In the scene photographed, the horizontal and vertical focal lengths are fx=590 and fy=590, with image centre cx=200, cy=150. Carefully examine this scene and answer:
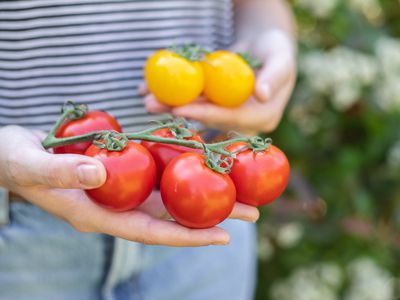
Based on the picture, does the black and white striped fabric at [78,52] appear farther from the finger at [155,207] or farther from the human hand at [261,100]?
the finger at [155,207]

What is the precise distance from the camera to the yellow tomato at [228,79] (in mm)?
1195

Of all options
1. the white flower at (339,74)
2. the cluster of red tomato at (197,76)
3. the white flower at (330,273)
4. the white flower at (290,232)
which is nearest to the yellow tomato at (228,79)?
→ the cluster of red tomato at (197,76)

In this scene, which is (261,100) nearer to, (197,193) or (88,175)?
(197,193)

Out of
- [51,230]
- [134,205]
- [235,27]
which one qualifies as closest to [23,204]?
[51,230]

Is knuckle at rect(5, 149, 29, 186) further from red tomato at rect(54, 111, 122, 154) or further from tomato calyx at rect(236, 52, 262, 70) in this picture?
tomato calyx at rect(236, 52, 262, 70)

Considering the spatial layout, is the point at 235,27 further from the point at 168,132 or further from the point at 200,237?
the point at 200,237

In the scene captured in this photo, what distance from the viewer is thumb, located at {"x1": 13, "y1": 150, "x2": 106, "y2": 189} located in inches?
31.0

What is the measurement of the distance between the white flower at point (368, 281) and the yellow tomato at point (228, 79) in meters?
1.07

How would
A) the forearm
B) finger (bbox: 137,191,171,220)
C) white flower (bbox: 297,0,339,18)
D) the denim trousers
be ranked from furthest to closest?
white flower (bbox: 297,0,339,18) < the forearm < the denim trousers < finger (bbox: 137,191,171,220)

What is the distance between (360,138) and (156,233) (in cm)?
141

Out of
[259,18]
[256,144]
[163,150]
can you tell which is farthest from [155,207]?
[259,18]

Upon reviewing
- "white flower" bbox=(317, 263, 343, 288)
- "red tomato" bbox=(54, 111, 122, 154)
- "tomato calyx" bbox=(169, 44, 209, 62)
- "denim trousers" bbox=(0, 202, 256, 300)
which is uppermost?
"tomato calyx" bbox=(169, 44, 209, 62)

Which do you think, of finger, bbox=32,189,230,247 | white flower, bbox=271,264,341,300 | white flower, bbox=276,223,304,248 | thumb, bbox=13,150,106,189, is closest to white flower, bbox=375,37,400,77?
white flower, bbox=276,223,304,248

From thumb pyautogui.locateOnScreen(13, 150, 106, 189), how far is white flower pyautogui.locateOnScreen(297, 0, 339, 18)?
145 cm
